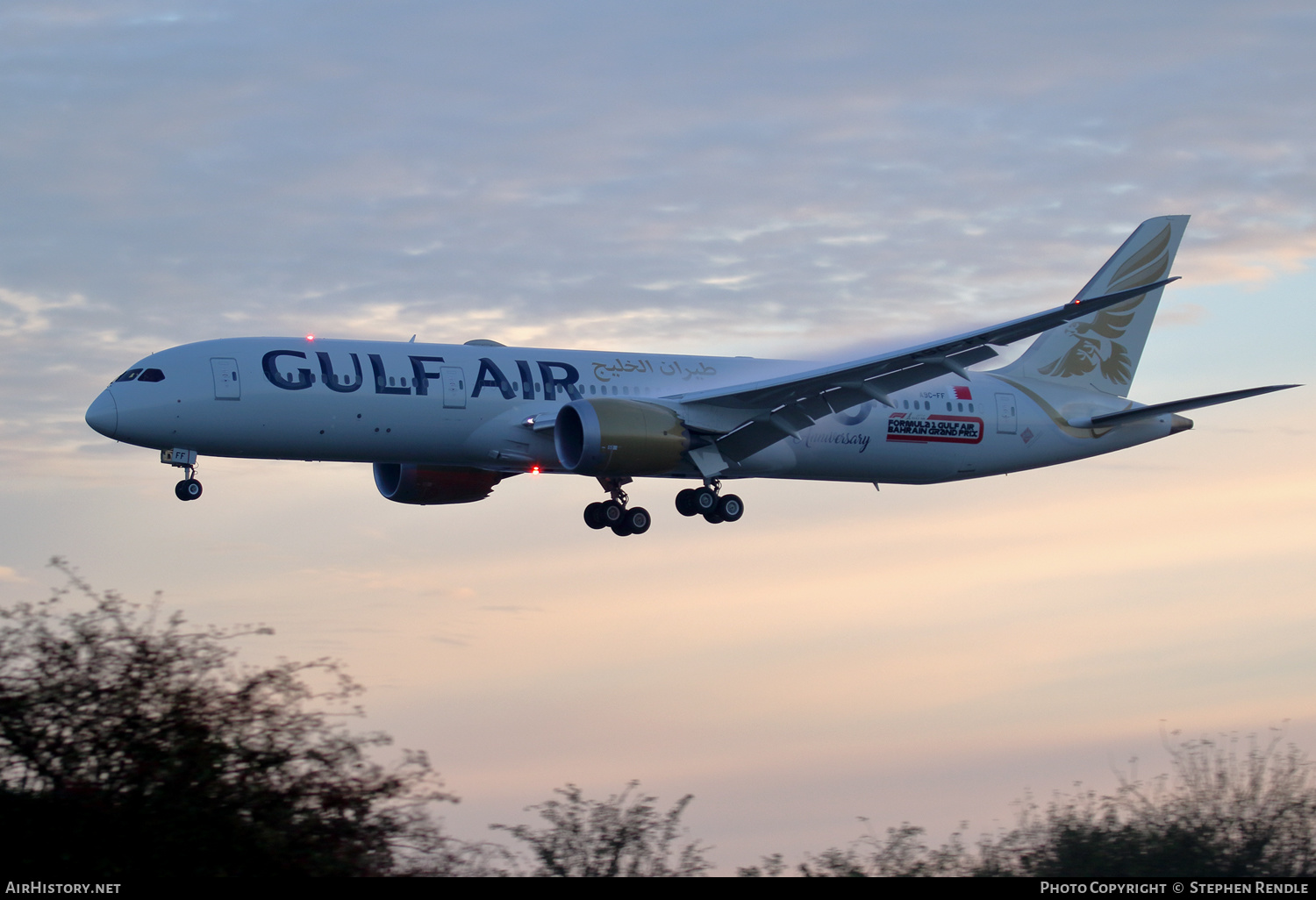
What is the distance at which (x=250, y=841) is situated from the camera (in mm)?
13898

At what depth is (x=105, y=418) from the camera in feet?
104

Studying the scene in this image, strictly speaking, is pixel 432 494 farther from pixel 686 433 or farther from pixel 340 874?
A: pixel 340 874

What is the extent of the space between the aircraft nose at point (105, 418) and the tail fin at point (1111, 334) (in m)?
25.0

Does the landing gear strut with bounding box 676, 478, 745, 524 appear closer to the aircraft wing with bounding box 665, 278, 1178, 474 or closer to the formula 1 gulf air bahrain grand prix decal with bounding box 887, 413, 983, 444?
the aircraft wing with bounding box 665, 278, 1178, 474

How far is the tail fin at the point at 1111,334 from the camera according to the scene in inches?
1720

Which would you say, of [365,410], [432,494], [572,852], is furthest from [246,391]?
[572,852]

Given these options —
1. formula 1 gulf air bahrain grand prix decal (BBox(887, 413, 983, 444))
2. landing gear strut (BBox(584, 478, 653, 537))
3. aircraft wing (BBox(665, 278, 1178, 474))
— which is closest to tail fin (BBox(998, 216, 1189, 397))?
formula 1 gulf air bahrain grand prix decal (BBox(887, 413, 983, 444))

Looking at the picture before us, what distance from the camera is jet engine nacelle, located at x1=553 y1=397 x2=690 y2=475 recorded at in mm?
33406

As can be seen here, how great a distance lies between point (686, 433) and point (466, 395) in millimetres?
5483

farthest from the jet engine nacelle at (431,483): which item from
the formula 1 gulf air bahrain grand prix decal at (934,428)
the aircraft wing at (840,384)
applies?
the formula 1 gulf air bahrain grand prix decal at (934,428)

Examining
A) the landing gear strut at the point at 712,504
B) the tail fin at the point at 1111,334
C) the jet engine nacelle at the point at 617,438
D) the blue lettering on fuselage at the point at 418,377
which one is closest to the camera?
the blue lettering on fuselage at the point at 418,377

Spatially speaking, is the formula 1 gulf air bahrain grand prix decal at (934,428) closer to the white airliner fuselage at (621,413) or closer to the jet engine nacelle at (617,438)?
the white airliner fuselage at (621,413)

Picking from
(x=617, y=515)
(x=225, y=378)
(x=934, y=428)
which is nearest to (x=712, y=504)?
(x=617, y=515)

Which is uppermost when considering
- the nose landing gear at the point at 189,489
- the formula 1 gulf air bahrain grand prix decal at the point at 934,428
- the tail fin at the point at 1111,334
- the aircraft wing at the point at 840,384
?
the tail fin at the point at 1111,334
